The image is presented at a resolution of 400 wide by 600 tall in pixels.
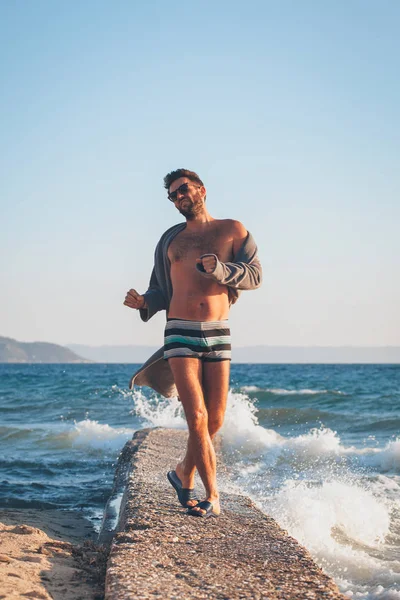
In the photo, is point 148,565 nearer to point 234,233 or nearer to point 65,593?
point 65,593

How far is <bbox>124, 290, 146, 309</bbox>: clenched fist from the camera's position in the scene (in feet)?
16.2

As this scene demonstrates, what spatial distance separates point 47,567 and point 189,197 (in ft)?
7.84

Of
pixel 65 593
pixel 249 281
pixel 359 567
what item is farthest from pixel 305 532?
pixel 65 593

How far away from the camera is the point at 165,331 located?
4.84 metres

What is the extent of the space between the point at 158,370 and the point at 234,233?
1.10 m


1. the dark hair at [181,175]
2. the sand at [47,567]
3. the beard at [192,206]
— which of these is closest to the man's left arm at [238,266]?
the beard at [192,206]

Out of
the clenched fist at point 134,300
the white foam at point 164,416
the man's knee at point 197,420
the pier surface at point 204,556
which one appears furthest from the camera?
the white foam at point 164,416

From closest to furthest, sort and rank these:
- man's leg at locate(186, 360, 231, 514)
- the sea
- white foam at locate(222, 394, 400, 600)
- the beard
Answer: man's leg at locate(186, 360, 231, 514) → the beard → white foam at locate(222, 394, 400, 600) → the sea

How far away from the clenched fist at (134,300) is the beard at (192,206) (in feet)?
2.06

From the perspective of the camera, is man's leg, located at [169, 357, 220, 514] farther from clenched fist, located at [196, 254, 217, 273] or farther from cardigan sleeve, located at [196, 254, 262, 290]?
clenched fist, located at [196, 254, 217, 273]

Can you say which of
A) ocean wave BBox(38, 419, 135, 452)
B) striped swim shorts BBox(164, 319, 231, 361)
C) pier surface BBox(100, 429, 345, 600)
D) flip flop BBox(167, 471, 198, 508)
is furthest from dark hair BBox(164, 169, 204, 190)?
ocean wave BBox(38, 419, 135, 452)

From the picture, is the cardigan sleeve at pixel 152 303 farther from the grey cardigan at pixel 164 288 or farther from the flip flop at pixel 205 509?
the flip flop at pixel 205 509

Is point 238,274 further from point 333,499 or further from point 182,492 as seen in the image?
point 333,499

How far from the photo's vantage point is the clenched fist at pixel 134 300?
4.93 m
